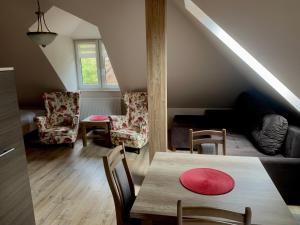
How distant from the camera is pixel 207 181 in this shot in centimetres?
169

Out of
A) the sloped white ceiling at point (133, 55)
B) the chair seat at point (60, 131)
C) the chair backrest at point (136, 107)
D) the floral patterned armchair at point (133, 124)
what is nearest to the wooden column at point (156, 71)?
the sloped white ceiling at point (133, 55)

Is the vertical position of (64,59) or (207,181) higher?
(64,59)

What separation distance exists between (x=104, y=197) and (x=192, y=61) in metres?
2.49

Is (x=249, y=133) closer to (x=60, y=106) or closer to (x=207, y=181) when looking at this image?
(x=207, y=181)

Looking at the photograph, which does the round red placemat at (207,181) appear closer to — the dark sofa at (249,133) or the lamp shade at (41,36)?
the dark sofa at (249,133)

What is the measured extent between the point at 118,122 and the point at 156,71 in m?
1.83

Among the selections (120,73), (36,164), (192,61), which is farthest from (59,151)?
(192,61)

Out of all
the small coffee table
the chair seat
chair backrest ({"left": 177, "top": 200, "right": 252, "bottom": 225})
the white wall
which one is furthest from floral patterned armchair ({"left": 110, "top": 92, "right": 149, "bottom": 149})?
A: chair backrest ({"left": 177, "top": 200, "right": 252, "bottom": 225})

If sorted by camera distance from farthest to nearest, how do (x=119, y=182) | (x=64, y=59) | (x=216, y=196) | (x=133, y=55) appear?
1. (x=64, y=59)
2. (x=133, y=55)
3. (x=119, y=182)
4. (x=216, y=196)

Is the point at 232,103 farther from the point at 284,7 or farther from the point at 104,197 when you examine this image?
the point at 284,7

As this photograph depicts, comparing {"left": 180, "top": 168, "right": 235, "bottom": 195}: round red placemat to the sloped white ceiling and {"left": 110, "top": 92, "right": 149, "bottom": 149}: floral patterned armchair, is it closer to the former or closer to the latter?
the sloped white ceiling

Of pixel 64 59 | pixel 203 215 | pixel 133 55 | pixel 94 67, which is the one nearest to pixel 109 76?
pixel 94 67

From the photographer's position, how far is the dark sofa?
7.79ft

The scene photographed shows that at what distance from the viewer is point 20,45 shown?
411 centimetres
